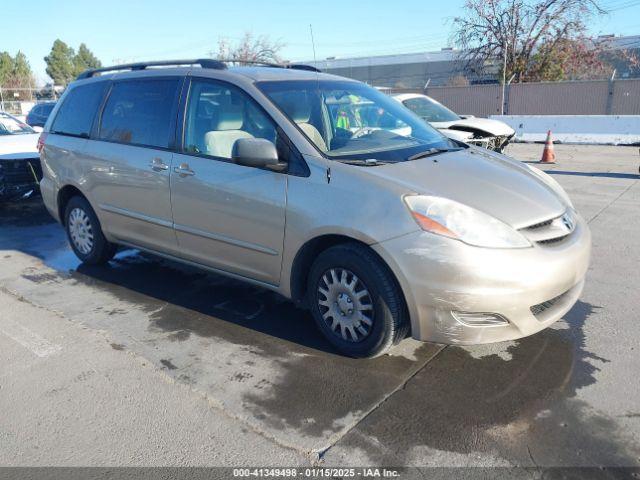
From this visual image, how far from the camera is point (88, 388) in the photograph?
3.29 meters

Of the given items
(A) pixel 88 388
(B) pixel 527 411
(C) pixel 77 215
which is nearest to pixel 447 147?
(B) pixel 527 411

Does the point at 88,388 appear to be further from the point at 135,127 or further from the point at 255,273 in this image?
the point at 135,127

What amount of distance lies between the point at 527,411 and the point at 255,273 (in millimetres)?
2007

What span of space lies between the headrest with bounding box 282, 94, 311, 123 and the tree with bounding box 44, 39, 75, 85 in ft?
254

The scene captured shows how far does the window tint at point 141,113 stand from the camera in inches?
175

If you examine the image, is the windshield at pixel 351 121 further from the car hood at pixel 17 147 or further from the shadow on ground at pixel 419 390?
the car hood at pixel 17 147

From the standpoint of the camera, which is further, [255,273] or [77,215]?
[77,215]

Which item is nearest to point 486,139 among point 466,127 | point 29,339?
point 466,127

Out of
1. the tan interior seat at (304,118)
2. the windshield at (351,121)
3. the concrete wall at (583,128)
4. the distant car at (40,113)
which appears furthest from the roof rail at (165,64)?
the distant car at (40,113)

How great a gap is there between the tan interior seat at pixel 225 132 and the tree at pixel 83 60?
78987mm

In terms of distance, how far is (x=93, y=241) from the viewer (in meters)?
5.37

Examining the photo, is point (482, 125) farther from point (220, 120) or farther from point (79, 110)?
point (79, 110)

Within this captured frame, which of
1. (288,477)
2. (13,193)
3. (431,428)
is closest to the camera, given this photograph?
(288,477)

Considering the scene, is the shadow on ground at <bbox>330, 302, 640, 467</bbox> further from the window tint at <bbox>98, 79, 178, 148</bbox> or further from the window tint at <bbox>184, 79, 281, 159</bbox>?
the window tint at <bbox>98, 79, 178, 148</bbox>
